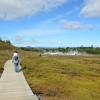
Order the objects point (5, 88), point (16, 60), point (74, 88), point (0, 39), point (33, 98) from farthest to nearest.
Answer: point (0, 39)
point (16, 60)
point (74, 88)
point (5, 88)
point (33, 98)

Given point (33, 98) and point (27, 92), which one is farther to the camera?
point (27, 92)

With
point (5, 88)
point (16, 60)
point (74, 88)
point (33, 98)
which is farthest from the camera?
point (16, 60)

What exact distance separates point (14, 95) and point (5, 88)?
118 inches

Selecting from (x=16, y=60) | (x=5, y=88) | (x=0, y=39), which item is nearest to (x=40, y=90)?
(x=5, y=88)

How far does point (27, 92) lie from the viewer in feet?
72.8

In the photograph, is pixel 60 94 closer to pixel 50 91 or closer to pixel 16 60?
pixel 50 91

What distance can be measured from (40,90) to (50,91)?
97cm

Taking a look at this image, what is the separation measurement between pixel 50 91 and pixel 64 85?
344 cm

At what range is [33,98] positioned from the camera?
790 inches

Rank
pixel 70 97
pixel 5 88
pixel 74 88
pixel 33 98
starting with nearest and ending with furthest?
pixel 33 98
pixel 70 97
pixel 5 88
pixel 74 88

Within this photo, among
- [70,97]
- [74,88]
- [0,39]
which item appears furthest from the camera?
[0,39]

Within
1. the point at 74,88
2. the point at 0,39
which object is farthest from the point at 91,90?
the point at 0,39

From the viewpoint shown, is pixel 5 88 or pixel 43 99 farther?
pixel 5 88

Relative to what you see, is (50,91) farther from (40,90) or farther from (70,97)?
(70,97)
